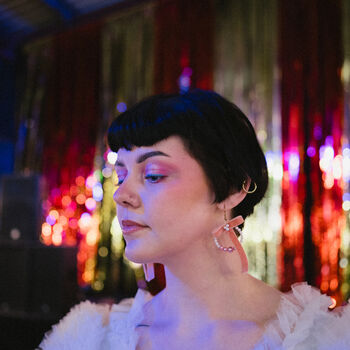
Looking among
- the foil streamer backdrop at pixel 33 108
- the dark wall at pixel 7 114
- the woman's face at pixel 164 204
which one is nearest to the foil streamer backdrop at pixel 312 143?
the woman's face at pixel 164 204

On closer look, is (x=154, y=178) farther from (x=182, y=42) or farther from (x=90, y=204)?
(x=90, y=204)

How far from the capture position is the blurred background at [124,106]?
2.87 meters

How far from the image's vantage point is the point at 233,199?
70cm

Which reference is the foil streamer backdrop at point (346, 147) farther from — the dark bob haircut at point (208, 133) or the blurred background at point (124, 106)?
the dark bob haircut at point (208, 133)

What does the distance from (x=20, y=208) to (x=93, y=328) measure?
8.68 ft

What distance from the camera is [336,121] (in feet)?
9.59

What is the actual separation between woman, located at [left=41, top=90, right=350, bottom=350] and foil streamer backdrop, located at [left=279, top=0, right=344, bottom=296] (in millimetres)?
2374

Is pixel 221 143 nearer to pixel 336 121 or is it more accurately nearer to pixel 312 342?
pixel 312 342

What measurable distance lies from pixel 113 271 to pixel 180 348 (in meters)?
3.26

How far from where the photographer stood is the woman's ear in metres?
0.69

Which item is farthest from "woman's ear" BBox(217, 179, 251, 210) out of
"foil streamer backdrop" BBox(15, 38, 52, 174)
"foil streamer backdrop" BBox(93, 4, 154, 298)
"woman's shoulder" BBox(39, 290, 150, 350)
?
"foil streamer backdrop" BBox(15, 38, 52, 174)

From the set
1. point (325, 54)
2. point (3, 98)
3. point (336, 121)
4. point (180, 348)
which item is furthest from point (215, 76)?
point (180, 348)

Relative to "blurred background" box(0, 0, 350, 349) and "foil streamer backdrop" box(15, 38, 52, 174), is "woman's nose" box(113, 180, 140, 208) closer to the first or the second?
"blurred background" box(0, 0, 350, 349)

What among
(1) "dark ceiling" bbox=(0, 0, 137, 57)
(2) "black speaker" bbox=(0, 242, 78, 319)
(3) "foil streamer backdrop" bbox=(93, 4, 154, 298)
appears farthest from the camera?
(1) "dark ceiling" bbox=(0, 0, 137, 57)
